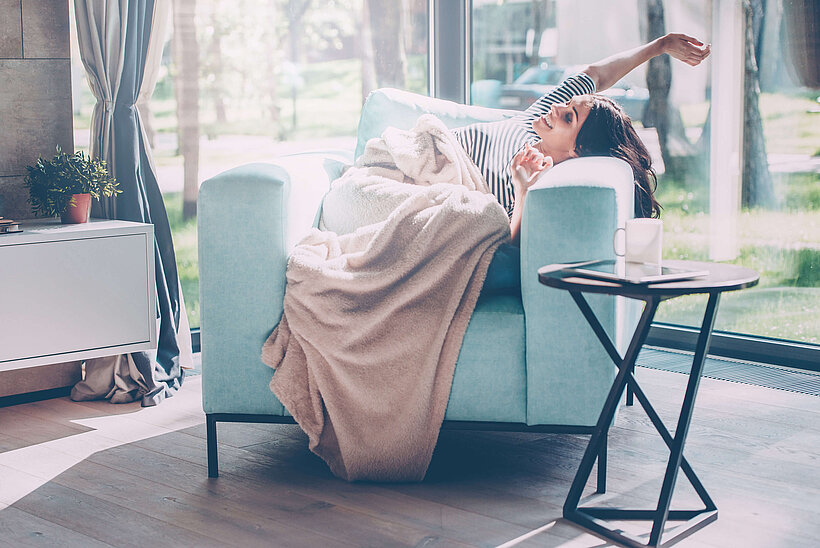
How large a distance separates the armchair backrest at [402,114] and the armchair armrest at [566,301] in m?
0.80

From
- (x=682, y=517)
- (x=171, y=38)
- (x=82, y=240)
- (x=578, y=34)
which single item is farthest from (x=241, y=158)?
(x=682, y=517)

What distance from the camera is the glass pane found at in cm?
361

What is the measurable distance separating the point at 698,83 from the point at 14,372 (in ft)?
8.32

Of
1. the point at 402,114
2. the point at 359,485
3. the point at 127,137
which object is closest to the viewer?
the point at 359,485

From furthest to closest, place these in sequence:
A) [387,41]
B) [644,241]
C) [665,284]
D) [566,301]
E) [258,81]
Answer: [387,41] → [258,81] → [566,301] → [644,241] → [665,284]

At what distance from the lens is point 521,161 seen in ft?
8.10

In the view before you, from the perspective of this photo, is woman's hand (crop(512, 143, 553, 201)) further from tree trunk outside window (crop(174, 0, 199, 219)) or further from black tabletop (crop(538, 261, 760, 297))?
tree trunk outside window (crop(174, 0, 199, 219))

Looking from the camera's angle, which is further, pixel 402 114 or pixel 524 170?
pixel 402 114

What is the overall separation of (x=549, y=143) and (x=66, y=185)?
1398mm

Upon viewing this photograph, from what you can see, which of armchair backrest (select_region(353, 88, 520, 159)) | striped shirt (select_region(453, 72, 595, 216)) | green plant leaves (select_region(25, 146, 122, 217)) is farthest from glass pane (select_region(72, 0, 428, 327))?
striped shirt (select_region(453, 72, 595, 216))

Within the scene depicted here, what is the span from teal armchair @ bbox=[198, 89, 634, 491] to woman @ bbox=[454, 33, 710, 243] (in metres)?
0.16

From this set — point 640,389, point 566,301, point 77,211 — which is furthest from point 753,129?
point 77,211

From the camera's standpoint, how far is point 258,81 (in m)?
3.80

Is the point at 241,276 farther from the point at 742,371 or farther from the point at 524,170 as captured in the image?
the point at 742,371
